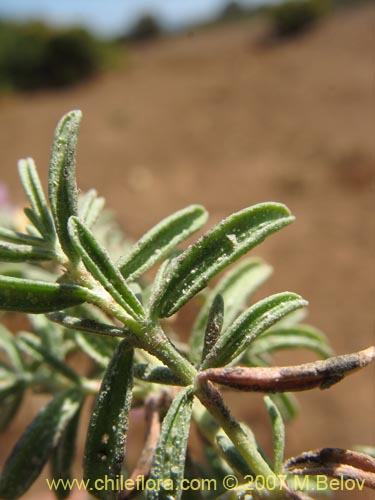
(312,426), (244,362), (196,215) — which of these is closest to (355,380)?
(312,426)

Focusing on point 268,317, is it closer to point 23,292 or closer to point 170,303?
point 170,303

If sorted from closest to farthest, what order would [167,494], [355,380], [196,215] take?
[167,494] → [196,215] → [355,380]

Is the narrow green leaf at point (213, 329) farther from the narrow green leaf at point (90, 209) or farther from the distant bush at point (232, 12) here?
the distant bush at point (232, 12)

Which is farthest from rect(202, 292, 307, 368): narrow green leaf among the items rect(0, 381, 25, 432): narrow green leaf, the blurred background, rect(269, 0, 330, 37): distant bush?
rect(269, 0, 330, 37): distant bush

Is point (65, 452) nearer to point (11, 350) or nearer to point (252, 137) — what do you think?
point (11, 350)

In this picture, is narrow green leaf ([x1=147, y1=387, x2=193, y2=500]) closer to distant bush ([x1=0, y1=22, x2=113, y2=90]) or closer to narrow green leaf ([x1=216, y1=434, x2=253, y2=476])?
narrow green leaf ([x1=216, y1=434, x2=253, y2=476])

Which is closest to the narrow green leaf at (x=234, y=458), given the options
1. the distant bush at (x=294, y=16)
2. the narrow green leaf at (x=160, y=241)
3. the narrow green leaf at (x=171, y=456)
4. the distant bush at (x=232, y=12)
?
the narrow green leaf at (x=171, y=456)

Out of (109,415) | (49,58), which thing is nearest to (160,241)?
(109,415)

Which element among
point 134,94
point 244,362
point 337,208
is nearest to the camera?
point 244,362
